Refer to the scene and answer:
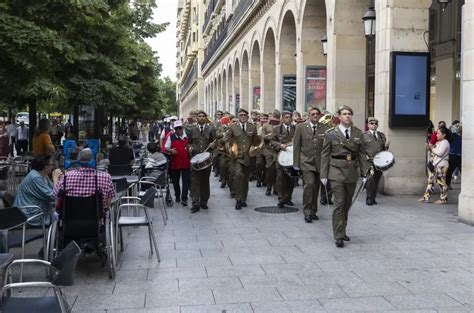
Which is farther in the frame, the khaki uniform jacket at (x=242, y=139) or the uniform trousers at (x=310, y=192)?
the khaki uniform jacket at (x=242, y=139)

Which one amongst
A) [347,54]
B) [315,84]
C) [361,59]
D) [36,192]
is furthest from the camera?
[315,84]

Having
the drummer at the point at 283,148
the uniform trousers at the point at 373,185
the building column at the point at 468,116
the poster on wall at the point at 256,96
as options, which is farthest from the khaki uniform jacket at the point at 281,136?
the poster on wall at the point at 256,96

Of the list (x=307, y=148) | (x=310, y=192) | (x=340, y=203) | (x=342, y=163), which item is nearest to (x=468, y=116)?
(x=307, y=148)

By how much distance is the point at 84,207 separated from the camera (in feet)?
21.2

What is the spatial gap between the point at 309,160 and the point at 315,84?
8879 mm

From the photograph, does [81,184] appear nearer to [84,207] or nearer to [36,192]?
[84,207]

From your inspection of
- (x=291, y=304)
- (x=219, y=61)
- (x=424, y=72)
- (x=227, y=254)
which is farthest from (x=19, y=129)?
(x=219, y=61)

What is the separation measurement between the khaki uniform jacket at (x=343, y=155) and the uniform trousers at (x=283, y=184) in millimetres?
3339

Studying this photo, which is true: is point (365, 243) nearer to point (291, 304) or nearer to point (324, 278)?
point (324, 278)

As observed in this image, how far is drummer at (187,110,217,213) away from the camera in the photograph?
37.2 feet

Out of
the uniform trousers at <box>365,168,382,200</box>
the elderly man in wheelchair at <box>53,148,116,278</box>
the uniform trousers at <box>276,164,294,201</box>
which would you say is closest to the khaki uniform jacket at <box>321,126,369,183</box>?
the elderly man in wheelchair at <box>53,148,116,278</box>

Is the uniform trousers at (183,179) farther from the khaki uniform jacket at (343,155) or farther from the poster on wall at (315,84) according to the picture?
the poster on wall at (315,84)

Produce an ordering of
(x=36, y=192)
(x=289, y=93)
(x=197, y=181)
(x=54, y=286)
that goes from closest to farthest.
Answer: (x=54, y=286), (x=36, y=192), (x=197, y=181), (x=289, y=93)

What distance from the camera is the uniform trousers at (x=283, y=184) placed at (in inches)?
457
